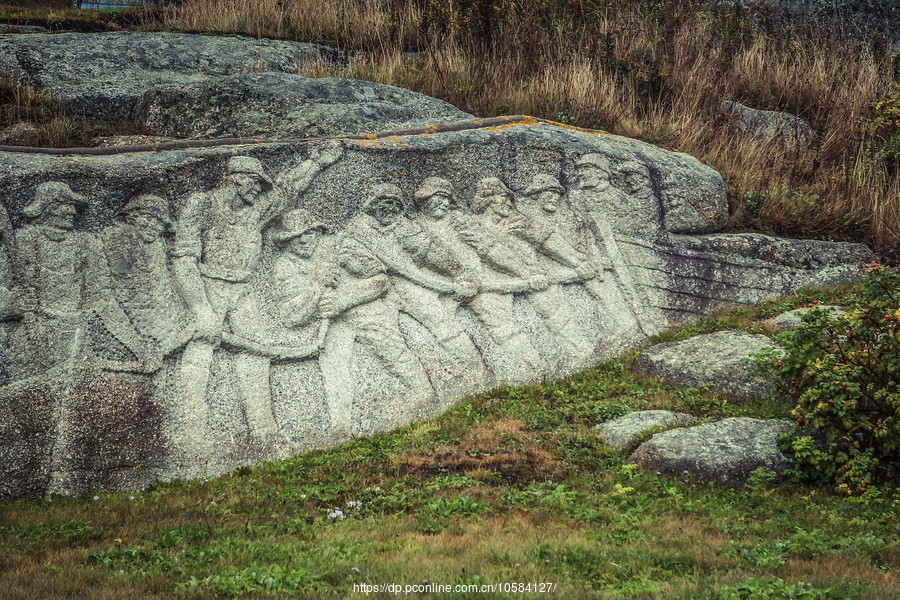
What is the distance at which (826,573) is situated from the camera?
18.6 ft

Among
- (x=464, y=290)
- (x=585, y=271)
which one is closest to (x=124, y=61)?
(x=464, y=290)

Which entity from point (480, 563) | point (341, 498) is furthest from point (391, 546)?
point (341, 498)

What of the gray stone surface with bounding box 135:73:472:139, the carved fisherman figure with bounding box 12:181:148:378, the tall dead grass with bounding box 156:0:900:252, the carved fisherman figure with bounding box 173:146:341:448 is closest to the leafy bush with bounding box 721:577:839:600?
the carved fisherman figure with bounding box 173:146:341:448

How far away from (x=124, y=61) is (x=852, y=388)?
10.2 metres

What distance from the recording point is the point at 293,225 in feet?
31.8

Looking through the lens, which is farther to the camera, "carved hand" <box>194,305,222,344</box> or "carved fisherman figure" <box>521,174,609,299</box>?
"carved fisherman figure" <box>521,174,609,299</box>

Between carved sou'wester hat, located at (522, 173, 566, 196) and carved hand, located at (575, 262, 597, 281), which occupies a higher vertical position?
carved sou'wester hat, located at (522, 173, 566, 196)

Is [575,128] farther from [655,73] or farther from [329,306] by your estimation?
[329,306]

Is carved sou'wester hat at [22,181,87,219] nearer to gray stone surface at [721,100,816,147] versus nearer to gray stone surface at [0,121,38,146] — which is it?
gray stone surface at [0,121,38,146]

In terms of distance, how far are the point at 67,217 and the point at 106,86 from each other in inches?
163

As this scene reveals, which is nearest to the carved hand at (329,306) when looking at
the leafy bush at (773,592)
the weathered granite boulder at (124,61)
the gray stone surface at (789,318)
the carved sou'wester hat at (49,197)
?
the carved sou'wester hat at (49,197)

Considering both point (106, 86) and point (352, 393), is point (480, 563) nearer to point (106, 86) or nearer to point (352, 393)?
point (352, 393)

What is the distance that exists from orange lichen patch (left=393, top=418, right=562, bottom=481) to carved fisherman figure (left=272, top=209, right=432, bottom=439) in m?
0.90

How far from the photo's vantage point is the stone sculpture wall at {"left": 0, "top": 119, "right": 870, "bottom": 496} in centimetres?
814
